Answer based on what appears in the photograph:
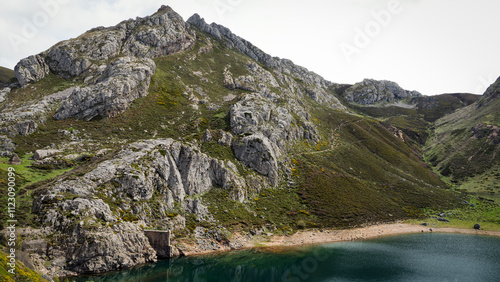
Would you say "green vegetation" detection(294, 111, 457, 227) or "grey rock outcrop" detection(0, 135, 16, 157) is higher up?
"grey rock outcrop" detection(0, 135, 16, 157)

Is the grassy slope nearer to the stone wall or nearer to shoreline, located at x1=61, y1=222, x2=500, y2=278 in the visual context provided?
shoreline, located at x1=61, y1=222, x2=500, y2=278

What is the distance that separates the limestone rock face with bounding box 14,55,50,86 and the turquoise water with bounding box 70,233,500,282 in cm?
10733

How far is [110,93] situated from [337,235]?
9768 centimetres

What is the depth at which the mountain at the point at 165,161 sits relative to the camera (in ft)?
162

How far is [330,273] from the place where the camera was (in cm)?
5112

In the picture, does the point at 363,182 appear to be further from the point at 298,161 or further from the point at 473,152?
the point at 473,152

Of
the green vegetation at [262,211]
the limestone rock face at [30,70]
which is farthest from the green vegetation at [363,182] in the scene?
the limestone rock face at [30,70]

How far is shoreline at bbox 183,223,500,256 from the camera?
2584 inches

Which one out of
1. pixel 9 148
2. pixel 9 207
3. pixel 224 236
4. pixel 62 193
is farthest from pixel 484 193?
pixel 9 148

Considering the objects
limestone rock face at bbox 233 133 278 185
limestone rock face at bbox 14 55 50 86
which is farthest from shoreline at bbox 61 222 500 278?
limestone rock face at bbox 14 55 50 86

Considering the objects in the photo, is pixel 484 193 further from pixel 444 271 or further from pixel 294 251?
pixel 294 251

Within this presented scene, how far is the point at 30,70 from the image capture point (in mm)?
108375

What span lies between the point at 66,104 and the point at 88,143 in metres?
24.8

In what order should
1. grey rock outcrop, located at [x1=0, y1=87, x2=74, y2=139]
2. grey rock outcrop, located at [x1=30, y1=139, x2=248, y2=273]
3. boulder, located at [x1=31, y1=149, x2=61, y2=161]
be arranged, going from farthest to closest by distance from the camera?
grey rock outcrop, located at [x1=0, y1=87, x2=74, y2=139] < boulder, located at [x1=31, y1=149, x2=61, y2=161] < grey rock outcrop, located at [x1=30, y1=139, x2=248, y2=273]
